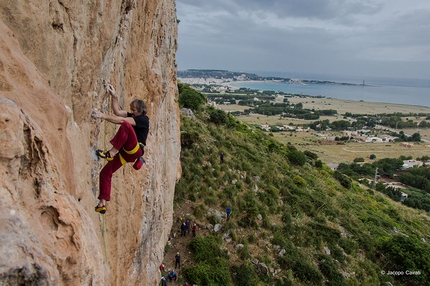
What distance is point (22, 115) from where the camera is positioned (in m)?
2.90

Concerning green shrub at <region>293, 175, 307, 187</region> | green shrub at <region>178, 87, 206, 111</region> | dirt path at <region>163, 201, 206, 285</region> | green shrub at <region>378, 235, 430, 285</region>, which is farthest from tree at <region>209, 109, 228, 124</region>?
green shrub at <region>378, 235, 430, 285</region>

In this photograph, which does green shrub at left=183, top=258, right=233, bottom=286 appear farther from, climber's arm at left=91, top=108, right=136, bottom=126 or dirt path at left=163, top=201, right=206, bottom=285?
climber's arm at left=91, top=108, right=136, bottom=126

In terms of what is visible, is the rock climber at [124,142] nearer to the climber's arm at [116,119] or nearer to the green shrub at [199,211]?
the climber's arm at [116,119]

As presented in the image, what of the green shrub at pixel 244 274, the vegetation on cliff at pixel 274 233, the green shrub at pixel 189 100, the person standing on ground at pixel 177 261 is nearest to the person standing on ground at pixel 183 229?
the vegetation on cliff at pixel 274 233

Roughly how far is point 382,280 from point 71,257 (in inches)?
768

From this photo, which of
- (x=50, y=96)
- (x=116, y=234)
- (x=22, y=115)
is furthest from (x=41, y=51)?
(x=116, y=234)

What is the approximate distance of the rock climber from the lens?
497 centimetres

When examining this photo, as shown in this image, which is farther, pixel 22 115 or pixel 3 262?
pixel 22 115

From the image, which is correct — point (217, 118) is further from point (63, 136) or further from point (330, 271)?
point (63, 136)

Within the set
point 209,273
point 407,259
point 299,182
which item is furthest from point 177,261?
point 407,259

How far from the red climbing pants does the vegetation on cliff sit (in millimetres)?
10018

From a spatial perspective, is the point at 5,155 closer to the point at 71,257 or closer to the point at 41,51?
the point at 71,257

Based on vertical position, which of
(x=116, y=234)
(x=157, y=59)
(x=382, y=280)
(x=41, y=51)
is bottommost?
(x=382, y=280)

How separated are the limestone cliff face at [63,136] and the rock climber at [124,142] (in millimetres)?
203
